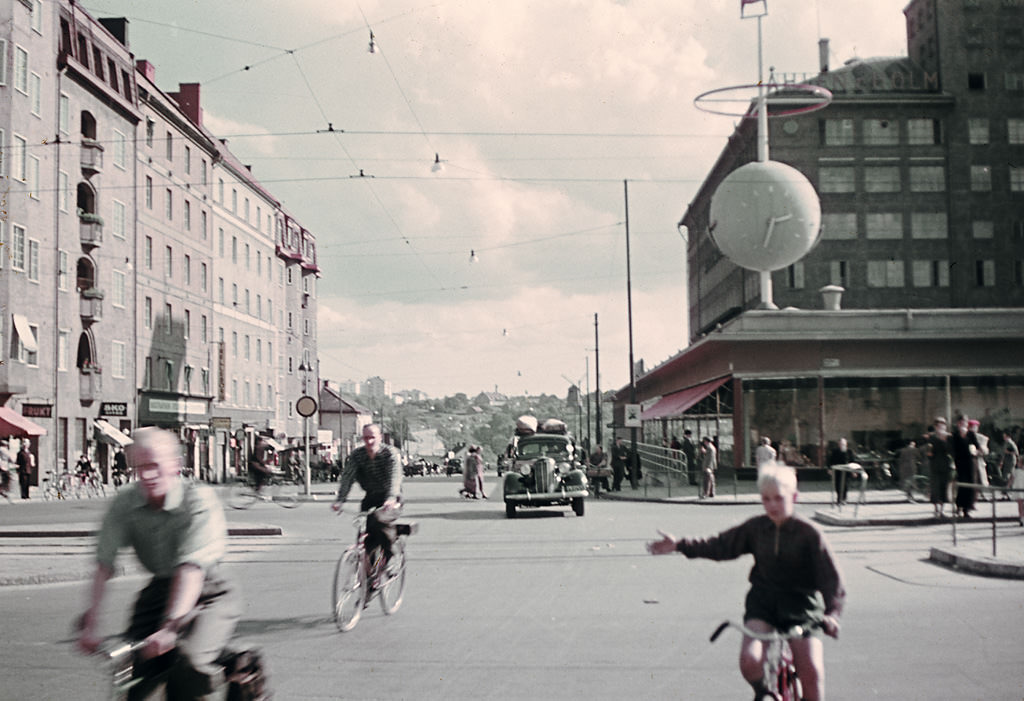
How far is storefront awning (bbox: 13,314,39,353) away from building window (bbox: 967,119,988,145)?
6074cm

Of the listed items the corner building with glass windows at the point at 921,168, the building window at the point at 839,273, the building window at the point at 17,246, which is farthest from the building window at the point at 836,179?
the building window at the point at 17,246

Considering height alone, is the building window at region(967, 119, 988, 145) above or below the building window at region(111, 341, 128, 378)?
above

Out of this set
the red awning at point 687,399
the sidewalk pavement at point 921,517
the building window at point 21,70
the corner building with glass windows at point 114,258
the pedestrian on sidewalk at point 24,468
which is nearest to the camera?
the sidewalk pavement at point 921,517

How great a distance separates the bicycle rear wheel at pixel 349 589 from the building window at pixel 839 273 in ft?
226

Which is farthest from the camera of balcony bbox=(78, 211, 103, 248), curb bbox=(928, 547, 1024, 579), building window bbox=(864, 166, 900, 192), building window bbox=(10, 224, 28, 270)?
building window bbox=(864, 166, 900, 192)

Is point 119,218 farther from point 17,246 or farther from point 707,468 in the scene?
point 707,468

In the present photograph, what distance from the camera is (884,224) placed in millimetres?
76375

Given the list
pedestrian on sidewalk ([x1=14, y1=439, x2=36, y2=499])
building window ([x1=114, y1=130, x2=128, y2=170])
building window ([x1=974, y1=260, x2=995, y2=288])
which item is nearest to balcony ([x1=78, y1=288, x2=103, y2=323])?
building window ([x1=114, y1=130, x2=128, y2=170])

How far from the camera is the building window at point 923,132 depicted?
250 ft

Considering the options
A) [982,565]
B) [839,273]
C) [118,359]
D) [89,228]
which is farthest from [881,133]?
[982,565]

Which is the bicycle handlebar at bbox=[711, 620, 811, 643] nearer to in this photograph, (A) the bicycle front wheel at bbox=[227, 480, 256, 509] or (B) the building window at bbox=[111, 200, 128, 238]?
(A) the bicycle front wheel at bbox=[227, 480, 256, 509]

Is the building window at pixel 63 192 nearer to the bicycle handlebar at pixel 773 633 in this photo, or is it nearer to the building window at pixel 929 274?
the bicycle handlebar at pixel 773 633

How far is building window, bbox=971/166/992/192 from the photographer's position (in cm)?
7606

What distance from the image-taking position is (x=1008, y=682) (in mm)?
7359
